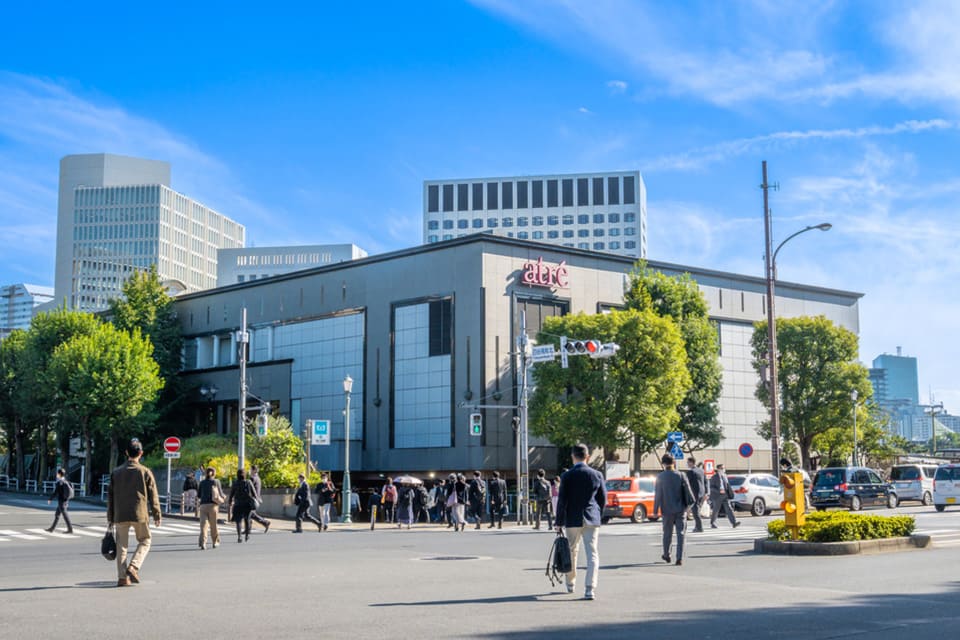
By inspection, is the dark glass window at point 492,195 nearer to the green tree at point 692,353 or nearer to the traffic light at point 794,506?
the green tree at point 692,353

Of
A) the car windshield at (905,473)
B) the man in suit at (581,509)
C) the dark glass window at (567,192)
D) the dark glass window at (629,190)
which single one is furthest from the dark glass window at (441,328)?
the dark glass window at (629,190)

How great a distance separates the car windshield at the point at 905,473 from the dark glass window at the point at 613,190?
97394 mm

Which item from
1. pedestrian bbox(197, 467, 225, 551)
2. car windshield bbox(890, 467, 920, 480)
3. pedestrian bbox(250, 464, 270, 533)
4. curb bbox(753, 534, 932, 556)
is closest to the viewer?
curb bbox(753, 534, 932, 556)

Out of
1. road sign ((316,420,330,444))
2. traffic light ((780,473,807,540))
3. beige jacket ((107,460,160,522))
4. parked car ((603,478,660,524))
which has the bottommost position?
parked car ((603,478,660,524))

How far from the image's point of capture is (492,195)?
141 metres

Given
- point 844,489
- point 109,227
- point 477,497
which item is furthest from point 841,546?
point 109,227

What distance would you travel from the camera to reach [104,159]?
16912 centimetres

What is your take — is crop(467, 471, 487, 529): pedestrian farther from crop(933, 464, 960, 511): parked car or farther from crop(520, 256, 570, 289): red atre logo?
crop(933, 464, 960, 511): parked car

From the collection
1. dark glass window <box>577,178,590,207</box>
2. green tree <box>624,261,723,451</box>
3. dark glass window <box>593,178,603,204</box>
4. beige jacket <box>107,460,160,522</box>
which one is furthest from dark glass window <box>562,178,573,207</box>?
beige jacket <box>107,460,160,522</box>

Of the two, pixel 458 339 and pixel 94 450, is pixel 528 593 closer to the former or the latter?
pixel 458 339

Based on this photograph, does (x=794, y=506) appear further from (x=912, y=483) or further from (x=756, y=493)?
(x=912, y=483)

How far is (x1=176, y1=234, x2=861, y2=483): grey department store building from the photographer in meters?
49.0

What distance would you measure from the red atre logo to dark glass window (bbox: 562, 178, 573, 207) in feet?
296

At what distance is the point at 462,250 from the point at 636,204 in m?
92.8
